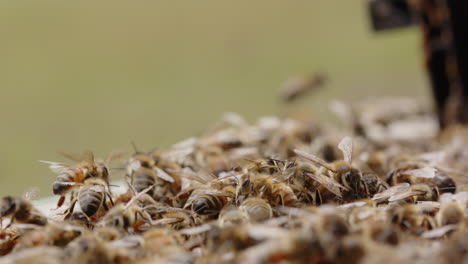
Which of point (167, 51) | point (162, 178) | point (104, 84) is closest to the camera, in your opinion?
point (162, 178)

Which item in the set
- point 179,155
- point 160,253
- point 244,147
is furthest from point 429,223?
point 244,147

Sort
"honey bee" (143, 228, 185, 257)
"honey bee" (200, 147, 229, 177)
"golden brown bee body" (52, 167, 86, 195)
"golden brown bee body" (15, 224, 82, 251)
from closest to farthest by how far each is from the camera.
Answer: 1. "honey bee" (143, 228, 185, 257)
2. "golden brown bee body" (15, 224, 82, 251)
3. "golden brown bee body" (52, 167, 86, 195)
4. "honey bee" (200, 147, 229, 177)

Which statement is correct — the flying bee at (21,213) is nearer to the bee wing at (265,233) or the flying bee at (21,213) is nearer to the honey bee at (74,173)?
the honey bee at (74,173)

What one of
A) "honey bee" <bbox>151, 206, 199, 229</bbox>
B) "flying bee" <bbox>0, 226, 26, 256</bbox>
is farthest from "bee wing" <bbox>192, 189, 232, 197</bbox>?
"flying bee" <bbox>0, 226, 26, 256</bbox>

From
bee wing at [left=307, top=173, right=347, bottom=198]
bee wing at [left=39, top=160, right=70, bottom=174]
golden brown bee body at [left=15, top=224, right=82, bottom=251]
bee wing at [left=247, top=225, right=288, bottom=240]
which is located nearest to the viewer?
bee wing at [left=247, top=225, right=288, bottom=240]

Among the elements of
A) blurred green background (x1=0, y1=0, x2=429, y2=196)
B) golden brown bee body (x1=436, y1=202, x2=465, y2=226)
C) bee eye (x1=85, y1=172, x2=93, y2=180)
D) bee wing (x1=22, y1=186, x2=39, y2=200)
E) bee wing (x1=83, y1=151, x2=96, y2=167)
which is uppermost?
blurred green background (x1=0, y1=0, x2=429, y2=196)

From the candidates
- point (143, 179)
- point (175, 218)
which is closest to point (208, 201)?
point (175, 218)

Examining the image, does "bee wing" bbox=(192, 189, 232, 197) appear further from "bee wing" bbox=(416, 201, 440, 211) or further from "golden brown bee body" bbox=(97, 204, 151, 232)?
"bee wing" bbox=(416, 201, 440, 211)

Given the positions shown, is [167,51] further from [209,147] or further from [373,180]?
[373,180]
